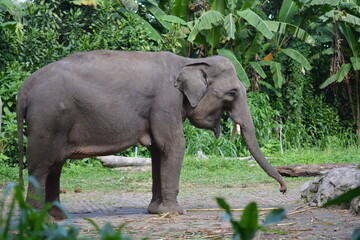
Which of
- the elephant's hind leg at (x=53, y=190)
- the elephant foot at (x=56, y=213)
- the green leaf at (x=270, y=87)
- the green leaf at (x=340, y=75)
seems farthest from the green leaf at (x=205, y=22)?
the elephant foot at (x=56, y=213)

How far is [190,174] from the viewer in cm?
1177

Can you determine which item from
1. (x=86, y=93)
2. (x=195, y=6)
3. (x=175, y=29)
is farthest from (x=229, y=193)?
(x=195, y=6)

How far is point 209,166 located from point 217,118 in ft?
19.1

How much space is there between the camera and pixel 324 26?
819 inches

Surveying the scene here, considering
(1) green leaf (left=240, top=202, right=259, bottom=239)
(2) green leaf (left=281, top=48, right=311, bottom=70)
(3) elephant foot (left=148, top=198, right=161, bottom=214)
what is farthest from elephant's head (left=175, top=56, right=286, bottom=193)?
(2) green leaf (left=281, top=48, right=311, bottom=70)

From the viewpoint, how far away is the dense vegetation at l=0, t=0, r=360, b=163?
45.5ft

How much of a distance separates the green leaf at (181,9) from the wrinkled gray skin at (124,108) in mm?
11127

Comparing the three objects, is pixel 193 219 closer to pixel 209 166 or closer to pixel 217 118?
pixel 217 118

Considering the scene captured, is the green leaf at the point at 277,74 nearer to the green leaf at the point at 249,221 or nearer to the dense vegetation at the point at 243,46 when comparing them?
the dense vegetation at the point at 243,46

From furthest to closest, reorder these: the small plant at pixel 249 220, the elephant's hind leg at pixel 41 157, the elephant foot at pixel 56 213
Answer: the elephant foot at pixel 56 213 < the elephant's hind leg at pixel 41 157 < the small plant at pixel 249 220

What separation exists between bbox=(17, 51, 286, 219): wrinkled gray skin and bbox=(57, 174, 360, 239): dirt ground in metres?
0.42

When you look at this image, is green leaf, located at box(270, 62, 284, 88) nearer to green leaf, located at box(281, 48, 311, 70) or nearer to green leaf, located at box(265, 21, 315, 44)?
green leaf, located at box(281, 48, 311, 70)

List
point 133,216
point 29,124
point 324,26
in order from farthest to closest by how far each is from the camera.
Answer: point 324,26 < point 133,216 < point 29,124

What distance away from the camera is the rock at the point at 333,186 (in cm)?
636
